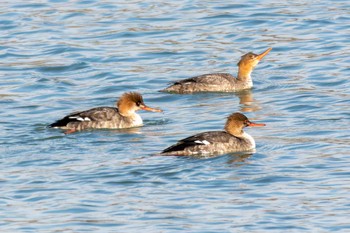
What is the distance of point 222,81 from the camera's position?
22.8 m

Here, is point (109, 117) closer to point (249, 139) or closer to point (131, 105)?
point (131, 105)

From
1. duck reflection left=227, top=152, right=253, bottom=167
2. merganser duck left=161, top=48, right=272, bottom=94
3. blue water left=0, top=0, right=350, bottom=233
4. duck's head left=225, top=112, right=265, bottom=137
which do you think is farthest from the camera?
merganser duck left=161, top=48, right=272, bottom=94

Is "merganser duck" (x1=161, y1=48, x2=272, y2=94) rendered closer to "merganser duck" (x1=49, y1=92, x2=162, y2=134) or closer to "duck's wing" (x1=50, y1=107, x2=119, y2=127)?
"merganser duck" (x1=49, y1=92, x2=162, y2=134)

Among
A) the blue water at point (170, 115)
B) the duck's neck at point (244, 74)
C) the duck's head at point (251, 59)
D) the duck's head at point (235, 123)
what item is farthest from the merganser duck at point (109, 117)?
the duck's head at point (251, 59)

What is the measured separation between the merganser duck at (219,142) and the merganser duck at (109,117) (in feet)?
7.00

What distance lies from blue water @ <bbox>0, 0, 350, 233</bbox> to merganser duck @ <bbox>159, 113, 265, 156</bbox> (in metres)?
0.20

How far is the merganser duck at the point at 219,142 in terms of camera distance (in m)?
17.3

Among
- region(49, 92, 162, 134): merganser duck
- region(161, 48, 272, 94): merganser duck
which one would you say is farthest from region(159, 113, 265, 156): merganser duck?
region(161, 48, 272, 94): merganser duck

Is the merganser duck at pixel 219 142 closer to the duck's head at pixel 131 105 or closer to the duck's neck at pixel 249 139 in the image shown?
the duck's neck at pixel 249 139

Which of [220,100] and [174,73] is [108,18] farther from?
[220,100]

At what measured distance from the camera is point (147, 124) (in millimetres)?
20250

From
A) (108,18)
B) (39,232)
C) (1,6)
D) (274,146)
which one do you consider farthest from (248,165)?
(1,6)

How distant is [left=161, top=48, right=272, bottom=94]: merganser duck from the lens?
2234cm

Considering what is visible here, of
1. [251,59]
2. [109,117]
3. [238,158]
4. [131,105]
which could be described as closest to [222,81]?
[251,59]
